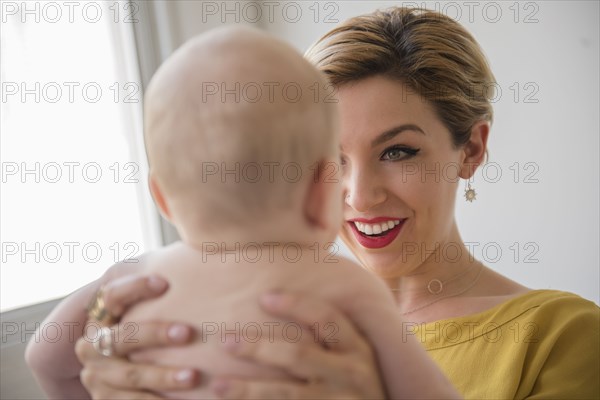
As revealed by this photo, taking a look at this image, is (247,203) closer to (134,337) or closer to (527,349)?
(134,337)

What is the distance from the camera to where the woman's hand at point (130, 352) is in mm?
678

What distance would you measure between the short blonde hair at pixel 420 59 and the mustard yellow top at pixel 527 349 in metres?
0.41

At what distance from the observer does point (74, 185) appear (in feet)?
7.20

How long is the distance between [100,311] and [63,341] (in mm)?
83

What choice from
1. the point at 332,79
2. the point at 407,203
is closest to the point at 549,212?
the point at 407,203

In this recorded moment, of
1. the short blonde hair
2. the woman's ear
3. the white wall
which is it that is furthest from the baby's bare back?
the white wall

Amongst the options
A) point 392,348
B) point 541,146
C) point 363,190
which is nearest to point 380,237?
point 363,190

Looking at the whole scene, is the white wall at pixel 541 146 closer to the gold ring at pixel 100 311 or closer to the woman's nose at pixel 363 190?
the woman's nose at pixel 363 190

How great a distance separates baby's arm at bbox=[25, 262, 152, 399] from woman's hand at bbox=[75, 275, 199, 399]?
0.09 feet

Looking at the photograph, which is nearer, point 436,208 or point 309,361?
point 309,361

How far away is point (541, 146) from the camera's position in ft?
7.00

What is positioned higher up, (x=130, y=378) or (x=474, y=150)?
(x=474, y=150)

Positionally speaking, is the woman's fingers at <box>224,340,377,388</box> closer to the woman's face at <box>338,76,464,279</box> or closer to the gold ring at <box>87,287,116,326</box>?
the gold ring at <box>87,287,116,326</box>

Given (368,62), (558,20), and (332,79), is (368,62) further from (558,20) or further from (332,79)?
(558,20)
